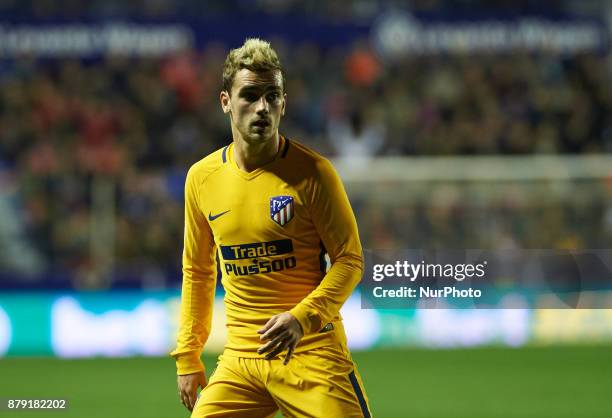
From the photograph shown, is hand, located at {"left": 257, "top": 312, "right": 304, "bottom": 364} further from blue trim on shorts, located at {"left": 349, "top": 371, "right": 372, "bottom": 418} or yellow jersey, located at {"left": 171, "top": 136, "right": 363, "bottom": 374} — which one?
blue trim on shorts, located at {"left": 349, "top": 371, "right": 372, "bottom": 418}

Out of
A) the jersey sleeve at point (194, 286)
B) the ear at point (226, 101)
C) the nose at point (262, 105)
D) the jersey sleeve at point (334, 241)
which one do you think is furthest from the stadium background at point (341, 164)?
the nose at point (262, 105)

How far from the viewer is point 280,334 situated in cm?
349

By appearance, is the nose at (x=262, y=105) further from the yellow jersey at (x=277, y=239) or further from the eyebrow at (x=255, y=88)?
the yellow jersey at (x=277, y=239)

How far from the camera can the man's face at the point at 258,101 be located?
145 inches

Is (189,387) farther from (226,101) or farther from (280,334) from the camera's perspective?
(226,101)

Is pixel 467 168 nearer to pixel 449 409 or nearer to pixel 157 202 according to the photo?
pixel 157 202

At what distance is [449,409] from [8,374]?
4.22m

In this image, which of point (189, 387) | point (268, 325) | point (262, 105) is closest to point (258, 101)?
point (262, 105)

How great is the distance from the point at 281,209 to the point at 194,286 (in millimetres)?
531

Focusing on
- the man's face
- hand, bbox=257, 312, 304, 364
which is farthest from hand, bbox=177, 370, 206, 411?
the man's face

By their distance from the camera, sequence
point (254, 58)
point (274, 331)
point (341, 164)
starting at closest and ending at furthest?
point (274, 331) < point (254, 58) < point (341, 164)

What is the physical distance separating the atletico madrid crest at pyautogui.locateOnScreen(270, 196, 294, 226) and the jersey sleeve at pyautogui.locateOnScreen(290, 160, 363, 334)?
0.27ft

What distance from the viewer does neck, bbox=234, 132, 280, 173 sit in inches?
151

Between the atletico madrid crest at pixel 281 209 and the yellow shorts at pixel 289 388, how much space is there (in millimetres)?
475
